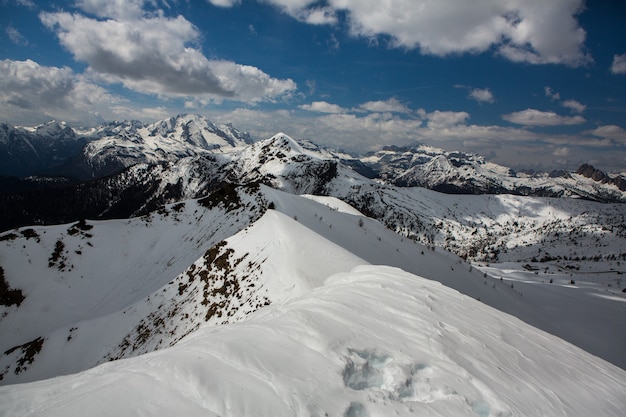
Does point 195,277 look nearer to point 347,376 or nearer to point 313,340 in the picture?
point 313,340

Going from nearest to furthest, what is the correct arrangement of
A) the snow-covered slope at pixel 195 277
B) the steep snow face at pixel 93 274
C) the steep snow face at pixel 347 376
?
1. the steep snow face at pixel 347 376
2. the snow-covered slope at pixel 195 277
3. the steep snow face at pixel 93 274

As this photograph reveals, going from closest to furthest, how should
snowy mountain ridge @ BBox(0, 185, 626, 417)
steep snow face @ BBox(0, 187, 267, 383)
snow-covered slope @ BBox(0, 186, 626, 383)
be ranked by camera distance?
snowy mountain ridge @ BBox(0, 185, 626, 417) < snow-covered slope @ BBox(0, 186, 626, 383) < steep snow face @ BBox(0, 187, 267, 383)

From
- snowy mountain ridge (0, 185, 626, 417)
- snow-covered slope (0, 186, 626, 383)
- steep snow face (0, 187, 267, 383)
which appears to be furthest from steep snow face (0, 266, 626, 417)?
steep snow face (0, 187, 267, 383)

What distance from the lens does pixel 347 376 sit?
17.1 ft

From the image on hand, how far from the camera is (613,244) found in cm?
17550

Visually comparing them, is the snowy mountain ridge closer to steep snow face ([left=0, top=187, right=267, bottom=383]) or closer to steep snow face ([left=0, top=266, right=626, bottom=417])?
steep snow face ([left=0, top=266, right=626, bottom=417])

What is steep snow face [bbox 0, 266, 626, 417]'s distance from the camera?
169 inches

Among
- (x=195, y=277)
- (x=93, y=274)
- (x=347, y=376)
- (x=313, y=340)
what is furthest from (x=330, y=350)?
(x=93, y=274)

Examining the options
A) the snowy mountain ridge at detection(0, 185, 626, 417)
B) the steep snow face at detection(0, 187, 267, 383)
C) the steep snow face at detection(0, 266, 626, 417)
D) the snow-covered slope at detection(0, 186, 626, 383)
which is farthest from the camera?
the steep snow face at detection(0, 187, 267, 383)

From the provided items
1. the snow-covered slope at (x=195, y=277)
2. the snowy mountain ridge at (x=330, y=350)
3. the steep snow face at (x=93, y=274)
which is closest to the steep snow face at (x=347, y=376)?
the snowy mountain ridge at (x=330, y=350)

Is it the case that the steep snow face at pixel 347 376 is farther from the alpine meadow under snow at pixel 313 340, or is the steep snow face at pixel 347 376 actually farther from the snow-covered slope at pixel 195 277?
the snow-covered slope at pixel 195 277

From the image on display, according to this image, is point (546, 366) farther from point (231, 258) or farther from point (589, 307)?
point (589, 307)

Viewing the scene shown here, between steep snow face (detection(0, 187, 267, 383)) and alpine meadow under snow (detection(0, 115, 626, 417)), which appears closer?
alpine meadow under snow (detection(0, 115, 626, 417))

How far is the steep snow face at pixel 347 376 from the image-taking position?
4.29 metres
